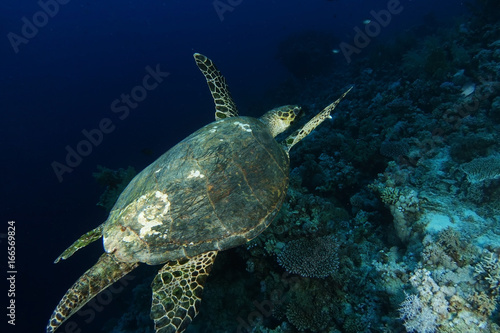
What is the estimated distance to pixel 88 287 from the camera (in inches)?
106

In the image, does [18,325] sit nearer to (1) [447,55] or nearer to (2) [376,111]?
(2) [376,111]

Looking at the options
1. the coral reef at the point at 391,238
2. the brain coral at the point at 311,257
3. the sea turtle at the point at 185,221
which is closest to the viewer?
the sea turtle at the point at 185,221

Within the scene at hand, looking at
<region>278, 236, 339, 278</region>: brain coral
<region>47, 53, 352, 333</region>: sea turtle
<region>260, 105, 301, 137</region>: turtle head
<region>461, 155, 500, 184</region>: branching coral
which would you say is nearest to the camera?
<region>47, 53, 352, 333</region>: sea turtle

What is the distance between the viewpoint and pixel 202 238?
8.85ft

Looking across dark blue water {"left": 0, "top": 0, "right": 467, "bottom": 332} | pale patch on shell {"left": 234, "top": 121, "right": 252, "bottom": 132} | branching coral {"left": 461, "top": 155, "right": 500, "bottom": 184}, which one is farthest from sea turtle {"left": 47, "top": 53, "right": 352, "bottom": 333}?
dark blue water {"left": 0, "top": 0, "right": 467, "bottom": 332}

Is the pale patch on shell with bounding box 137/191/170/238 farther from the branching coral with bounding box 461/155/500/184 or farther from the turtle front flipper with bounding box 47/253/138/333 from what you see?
the branching coral with bounding box 461/155/500/184

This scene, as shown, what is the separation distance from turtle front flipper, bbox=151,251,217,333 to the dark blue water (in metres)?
8.86

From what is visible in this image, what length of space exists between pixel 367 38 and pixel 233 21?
109 metres

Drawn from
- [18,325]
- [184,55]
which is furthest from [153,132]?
[184,55]

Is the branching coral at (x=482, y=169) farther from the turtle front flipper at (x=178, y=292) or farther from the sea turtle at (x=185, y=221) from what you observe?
the turtle front flipper at (x=178, y=292)

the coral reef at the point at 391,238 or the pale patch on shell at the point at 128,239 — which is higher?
the pale patch on shell at the point at 128,239

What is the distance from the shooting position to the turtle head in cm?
461

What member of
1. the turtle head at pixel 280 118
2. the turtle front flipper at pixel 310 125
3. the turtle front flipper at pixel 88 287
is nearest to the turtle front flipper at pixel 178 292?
the turtle front flipper at pixel 88 287

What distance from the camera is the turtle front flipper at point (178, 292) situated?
97.5 inches
